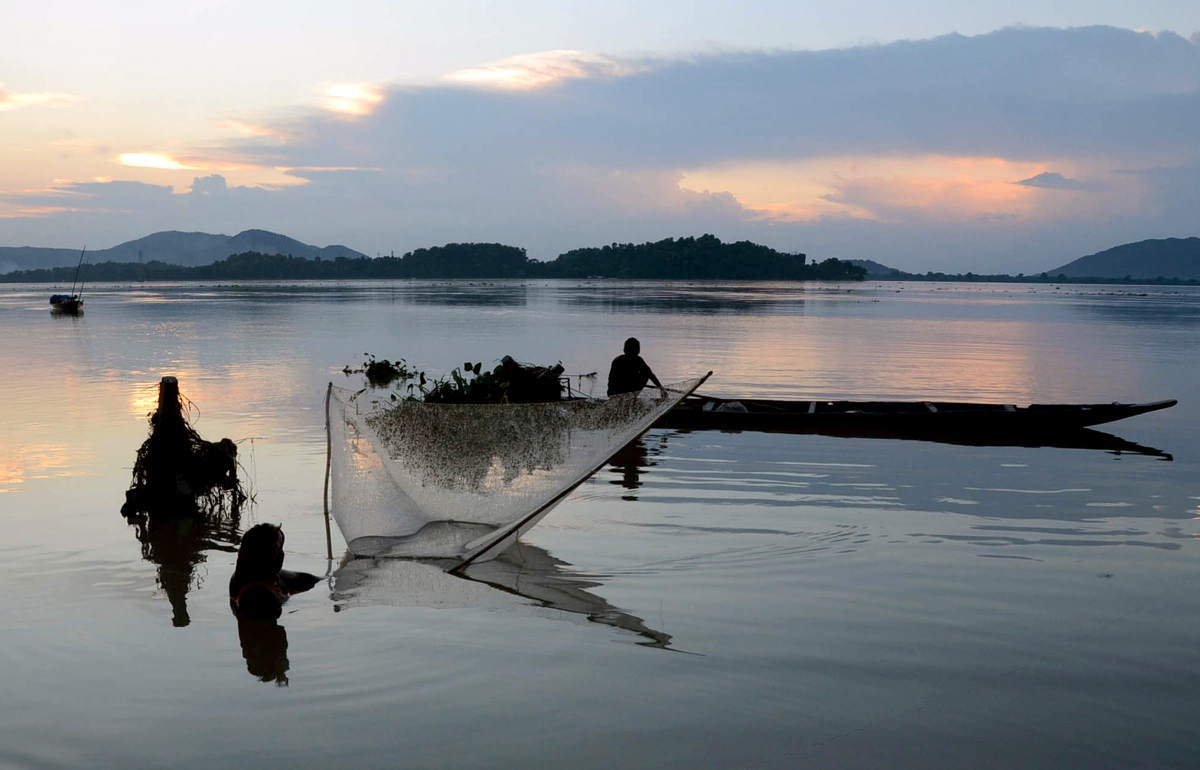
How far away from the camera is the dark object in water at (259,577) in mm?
6703

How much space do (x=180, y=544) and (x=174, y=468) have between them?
92 cm

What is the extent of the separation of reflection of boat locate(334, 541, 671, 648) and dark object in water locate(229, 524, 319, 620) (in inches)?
19.3

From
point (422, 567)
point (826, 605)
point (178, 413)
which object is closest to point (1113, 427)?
point (826, 605)

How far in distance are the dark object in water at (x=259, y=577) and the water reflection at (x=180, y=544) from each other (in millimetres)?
511

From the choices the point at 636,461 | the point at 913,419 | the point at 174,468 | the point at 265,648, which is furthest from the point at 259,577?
the point at 913,419

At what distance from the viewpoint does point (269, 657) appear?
20.1 ft

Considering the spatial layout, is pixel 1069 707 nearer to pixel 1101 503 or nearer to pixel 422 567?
pixel 422 567

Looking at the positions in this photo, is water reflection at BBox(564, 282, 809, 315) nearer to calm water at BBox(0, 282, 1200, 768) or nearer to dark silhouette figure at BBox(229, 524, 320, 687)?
calm water at BBox(0, 282, 1200, 768)

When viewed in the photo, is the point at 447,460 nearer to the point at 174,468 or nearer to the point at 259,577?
the point at 259,577

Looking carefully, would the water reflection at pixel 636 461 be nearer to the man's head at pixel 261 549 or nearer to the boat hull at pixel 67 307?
the man's head at pixel 261 549

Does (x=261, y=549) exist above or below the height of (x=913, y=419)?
below

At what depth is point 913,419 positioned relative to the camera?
50.3 feet

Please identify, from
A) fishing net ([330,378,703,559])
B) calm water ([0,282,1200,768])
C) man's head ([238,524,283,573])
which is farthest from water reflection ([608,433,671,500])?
man's head ([238,524,283,573])

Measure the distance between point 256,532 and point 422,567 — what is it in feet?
4.88
